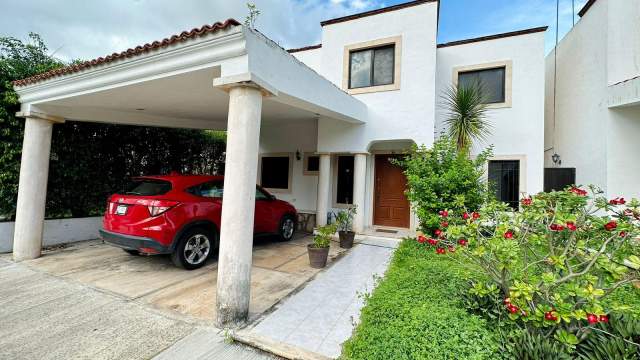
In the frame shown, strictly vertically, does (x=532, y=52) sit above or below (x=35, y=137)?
above

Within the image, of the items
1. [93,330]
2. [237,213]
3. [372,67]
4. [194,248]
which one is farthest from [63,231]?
[372,67]

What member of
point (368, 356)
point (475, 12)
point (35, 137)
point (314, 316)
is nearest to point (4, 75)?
point (35, 137)

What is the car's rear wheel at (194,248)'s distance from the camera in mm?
4883

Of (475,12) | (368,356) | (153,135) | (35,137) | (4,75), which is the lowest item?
(368,356)

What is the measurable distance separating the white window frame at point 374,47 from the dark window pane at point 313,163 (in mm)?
2536

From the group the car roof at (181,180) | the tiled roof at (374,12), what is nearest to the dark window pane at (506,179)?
the tiled roof at (374,12)

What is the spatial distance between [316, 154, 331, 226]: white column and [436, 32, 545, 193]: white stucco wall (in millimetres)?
4243

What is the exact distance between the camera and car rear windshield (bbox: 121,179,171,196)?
4.91 meters

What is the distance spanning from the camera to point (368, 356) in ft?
7.00

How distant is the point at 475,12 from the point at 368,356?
1013 cm

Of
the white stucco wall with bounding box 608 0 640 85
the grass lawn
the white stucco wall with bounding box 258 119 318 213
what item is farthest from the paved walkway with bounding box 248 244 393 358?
the white stucco wall with bounding box 608 0 640 85

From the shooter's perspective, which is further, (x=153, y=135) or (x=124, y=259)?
(x=153, y=135)

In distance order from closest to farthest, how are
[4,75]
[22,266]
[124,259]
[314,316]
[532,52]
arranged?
1. [314,316]
2. [22,266]
3. [124,259]
4. [4,75]
5. [532,52]

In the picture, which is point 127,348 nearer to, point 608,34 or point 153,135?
point 153,135
